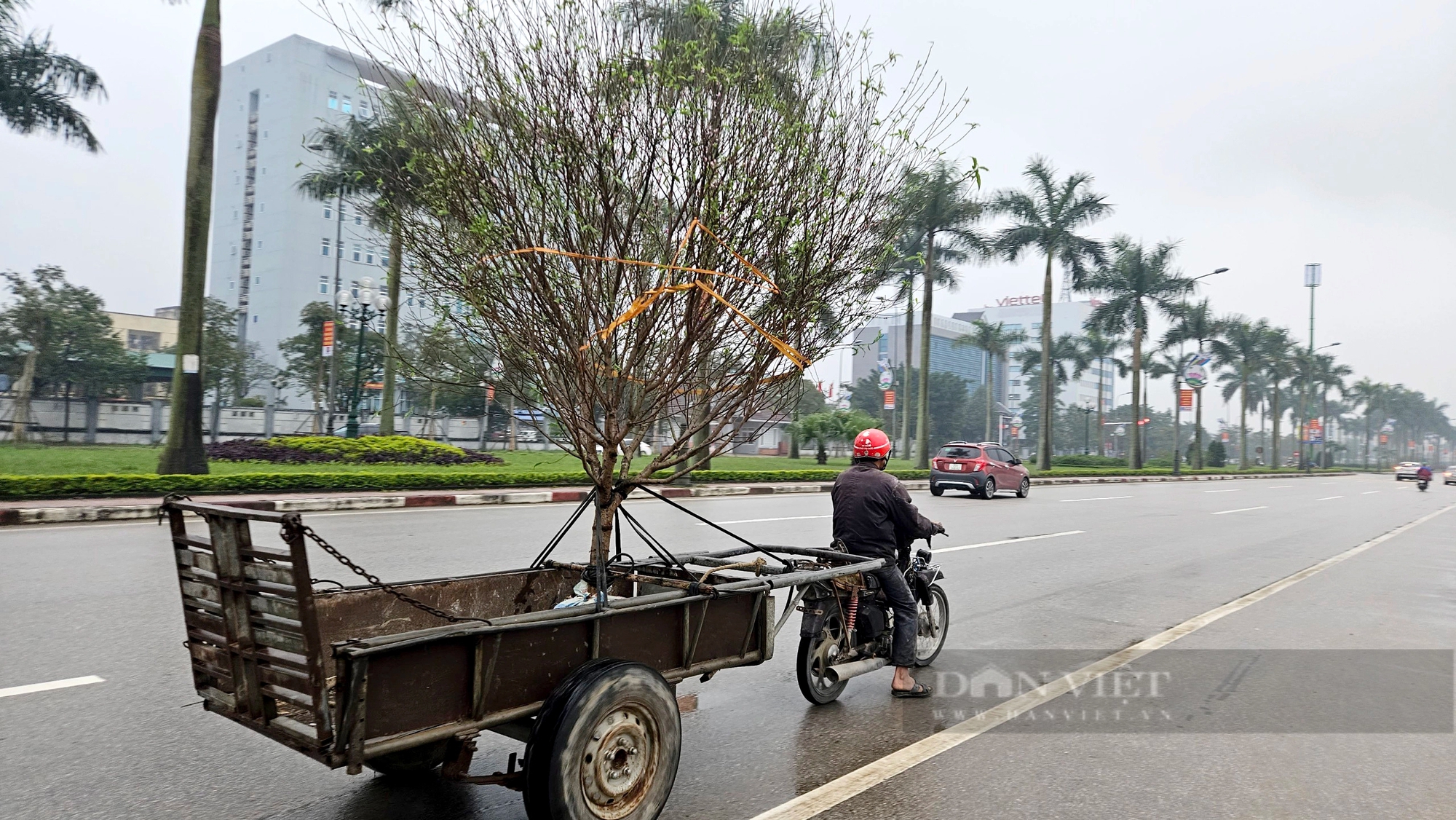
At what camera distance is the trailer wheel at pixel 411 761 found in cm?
351

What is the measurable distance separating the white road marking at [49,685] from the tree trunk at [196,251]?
1256 cm

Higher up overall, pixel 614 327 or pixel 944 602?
pixel 614 327

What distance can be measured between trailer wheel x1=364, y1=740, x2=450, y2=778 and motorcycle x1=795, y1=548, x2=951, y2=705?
6.25ft

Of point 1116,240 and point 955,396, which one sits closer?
point 1116,240

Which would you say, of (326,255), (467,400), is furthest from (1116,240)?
(326,255)

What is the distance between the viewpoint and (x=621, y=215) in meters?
4.55

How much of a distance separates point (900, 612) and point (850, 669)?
0.45m

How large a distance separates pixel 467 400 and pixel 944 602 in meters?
46.7

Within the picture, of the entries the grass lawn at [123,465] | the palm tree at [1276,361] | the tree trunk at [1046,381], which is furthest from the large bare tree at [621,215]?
the palm tree at [1276,361]

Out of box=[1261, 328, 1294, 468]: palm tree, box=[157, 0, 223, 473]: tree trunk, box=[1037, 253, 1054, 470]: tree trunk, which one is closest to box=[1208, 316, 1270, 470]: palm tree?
box=[1261, 328, 1294, 468]: palm tree

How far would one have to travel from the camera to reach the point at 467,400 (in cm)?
5016

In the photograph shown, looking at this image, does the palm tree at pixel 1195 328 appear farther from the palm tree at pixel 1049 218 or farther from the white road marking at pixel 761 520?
the white road marking at pixel 761 520

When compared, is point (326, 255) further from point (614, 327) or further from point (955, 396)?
point (614, 327)

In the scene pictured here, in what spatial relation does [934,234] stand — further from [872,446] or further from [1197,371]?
[872,446]
